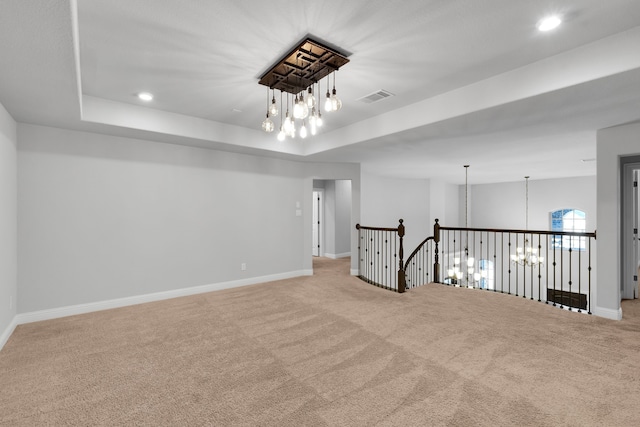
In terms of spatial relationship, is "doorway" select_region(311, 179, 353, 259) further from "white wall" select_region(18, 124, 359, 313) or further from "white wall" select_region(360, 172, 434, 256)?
"white wall" select_region(18, 124, 359, 313)

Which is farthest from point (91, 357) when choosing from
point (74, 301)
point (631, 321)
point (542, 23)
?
point (631, 321)

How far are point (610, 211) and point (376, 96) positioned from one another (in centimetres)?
346

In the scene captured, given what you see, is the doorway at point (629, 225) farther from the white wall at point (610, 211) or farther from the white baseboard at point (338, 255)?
the white baseboard at point (338, 255)

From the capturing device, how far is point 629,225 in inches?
186

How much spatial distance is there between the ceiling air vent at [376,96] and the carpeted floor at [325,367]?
111 inches

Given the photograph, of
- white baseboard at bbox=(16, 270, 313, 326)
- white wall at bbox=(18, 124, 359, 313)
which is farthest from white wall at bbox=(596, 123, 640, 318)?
white baseboard at bbox=(16, 270, 313, 326)

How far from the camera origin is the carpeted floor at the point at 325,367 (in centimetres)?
206

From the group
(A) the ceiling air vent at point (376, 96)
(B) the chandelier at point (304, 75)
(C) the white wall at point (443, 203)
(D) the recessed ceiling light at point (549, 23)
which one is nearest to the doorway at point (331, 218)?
(C) the white wall at point (443, 203)

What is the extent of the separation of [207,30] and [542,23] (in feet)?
8.56

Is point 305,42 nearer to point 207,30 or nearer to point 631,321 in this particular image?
point 207,30

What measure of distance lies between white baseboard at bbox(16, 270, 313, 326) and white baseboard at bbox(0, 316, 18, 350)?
6cm

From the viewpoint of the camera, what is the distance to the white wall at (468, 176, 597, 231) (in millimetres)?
9367

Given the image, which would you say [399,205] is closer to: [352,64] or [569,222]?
[569,222]

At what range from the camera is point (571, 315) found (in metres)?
3.93
